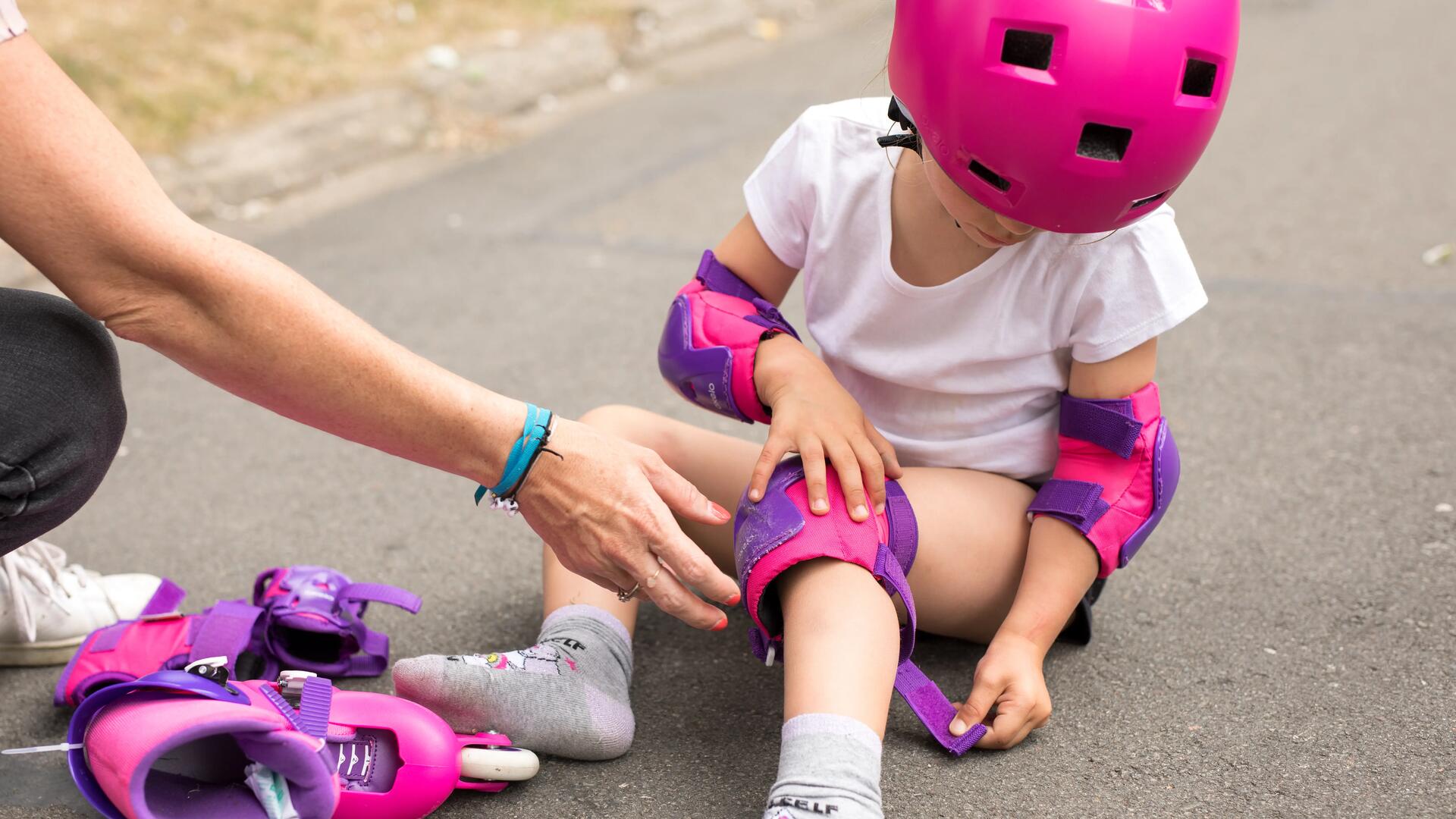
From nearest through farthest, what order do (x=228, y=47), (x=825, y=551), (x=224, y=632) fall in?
(x=825, y=551), (x=224, y=632), (x=228, y=47)

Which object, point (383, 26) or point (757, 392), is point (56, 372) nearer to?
point (757, 392)

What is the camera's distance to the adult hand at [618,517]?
1.49 metres

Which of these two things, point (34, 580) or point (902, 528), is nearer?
point (902, 528)

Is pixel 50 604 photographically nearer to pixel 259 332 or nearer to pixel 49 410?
pixel 49 410

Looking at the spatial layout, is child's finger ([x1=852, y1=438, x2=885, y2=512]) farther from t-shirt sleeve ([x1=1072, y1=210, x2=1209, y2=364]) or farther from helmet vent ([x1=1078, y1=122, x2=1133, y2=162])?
helmet vent ([x1=1078, y1=122, x2=1133, y2=162])

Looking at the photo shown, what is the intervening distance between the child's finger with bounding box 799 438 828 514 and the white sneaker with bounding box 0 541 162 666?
1.07 m

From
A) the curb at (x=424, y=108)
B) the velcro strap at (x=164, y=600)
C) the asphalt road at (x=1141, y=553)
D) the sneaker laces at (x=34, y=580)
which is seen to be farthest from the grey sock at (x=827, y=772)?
the curb at (x=424, y=108)

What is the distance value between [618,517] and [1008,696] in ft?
1.90

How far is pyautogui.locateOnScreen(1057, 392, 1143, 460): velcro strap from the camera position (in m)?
1.73

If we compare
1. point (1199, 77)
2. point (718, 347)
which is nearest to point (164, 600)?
point (718, 347)

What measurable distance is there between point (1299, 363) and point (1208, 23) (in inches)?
69.5

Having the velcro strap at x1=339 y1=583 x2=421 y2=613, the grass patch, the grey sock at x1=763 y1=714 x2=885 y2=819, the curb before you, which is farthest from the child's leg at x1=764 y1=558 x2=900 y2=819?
the grass patch

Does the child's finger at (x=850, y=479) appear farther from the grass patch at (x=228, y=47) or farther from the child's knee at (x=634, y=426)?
the grass patch at (x=228, y=47)

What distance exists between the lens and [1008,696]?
A: 5.51ft
